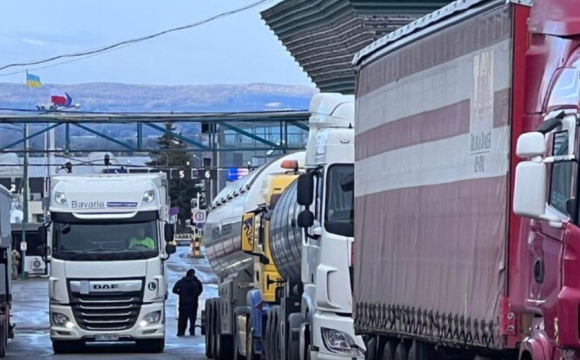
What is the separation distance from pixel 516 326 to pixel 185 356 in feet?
63.3

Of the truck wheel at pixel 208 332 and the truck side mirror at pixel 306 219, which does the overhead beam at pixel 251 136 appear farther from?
the truck side mirror at pixel 306 219

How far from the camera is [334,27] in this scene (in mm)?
38750

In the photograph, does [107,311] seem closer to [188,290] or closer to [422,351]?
[188,290]

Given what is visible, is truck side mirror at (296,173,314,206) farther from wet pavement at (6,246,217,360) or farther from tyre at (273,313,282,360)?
wet pavement at (6,246,217,360)

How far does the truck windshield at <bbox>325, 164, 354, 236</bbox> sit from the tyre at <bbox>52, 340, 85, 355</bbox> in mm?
13101

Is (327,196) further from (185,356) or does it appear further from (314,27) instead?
(314,27)

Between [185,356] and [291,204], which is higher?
[291,204]

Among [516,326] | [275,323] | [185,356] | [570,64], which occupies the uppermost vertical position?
[570,64]

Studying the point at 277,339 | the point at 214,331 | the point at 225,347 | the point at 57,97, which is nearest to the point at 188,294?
the point at 214,331

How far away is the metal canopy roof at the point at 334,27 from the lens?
35.9 m

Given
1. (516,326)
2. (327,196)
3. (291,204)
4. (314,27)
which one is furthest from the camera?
(314,27)

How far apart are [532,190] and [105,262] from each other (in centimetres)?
2128

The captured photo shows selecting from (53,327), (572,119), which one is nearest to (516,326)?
(572,119)

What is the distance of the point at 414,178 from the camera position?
12.3 metres
